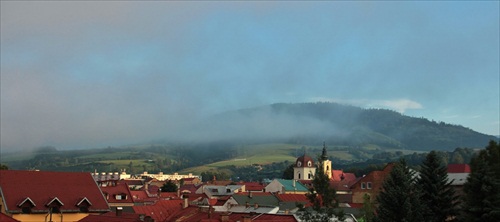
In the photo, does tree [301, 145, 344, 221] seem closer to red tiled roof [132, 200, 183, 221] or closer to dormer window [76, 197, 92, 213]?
dormer window [76, 197, 92, 213]

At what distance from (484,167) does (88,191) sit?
1754 inches

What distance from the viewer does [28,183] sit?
68938mm

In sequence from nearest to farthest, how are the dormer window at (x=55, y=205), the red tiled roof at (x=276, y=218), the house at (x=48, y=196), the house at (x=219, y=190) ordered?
1. the red tiled roof at (x=276, y=218)
2. the house at (x=48, y=196)
3. the dormer window at (x=55, y=205)
4. the house at (x=219, y=190)

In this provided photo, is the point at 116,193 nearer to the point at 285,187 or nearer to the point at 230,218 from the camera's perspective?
the point at 230,218

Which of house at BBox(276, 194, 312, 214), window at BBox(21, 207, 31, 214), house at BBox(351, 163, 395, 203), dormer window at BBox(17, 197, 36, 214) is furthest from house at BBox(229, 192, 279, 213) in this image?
window at BBox(21, 207, 31, 214)

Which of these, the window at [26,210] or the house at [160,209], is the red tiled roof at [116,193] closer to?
the house at [160,209]

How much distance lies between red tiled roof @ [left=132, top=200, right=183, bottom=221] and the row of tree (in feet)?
113

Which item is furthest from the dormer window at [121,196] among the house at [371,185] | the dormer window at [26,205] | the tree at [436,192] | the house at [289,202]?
the tree at [436,192]

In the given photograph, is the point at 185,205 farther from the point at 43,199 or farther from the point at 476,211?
the point at 476,211

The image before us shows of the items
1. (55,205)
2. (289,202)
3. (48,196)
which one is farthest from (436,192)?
(289,202)

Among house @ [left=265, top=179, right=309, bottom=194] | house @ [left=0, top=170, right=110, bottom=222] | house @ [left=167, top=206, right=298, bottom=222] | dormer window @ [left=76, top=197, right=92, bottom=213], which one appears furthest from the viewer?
house @ [left=265, top=179, right=309, bottom=194]

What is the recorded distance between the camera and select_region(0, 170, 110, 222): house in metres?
65.4

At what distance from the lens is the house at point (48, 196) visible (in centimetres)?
6538

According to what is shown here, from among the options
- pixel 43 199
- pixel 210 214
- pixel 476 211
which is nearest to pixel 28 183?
pixel 43 199
